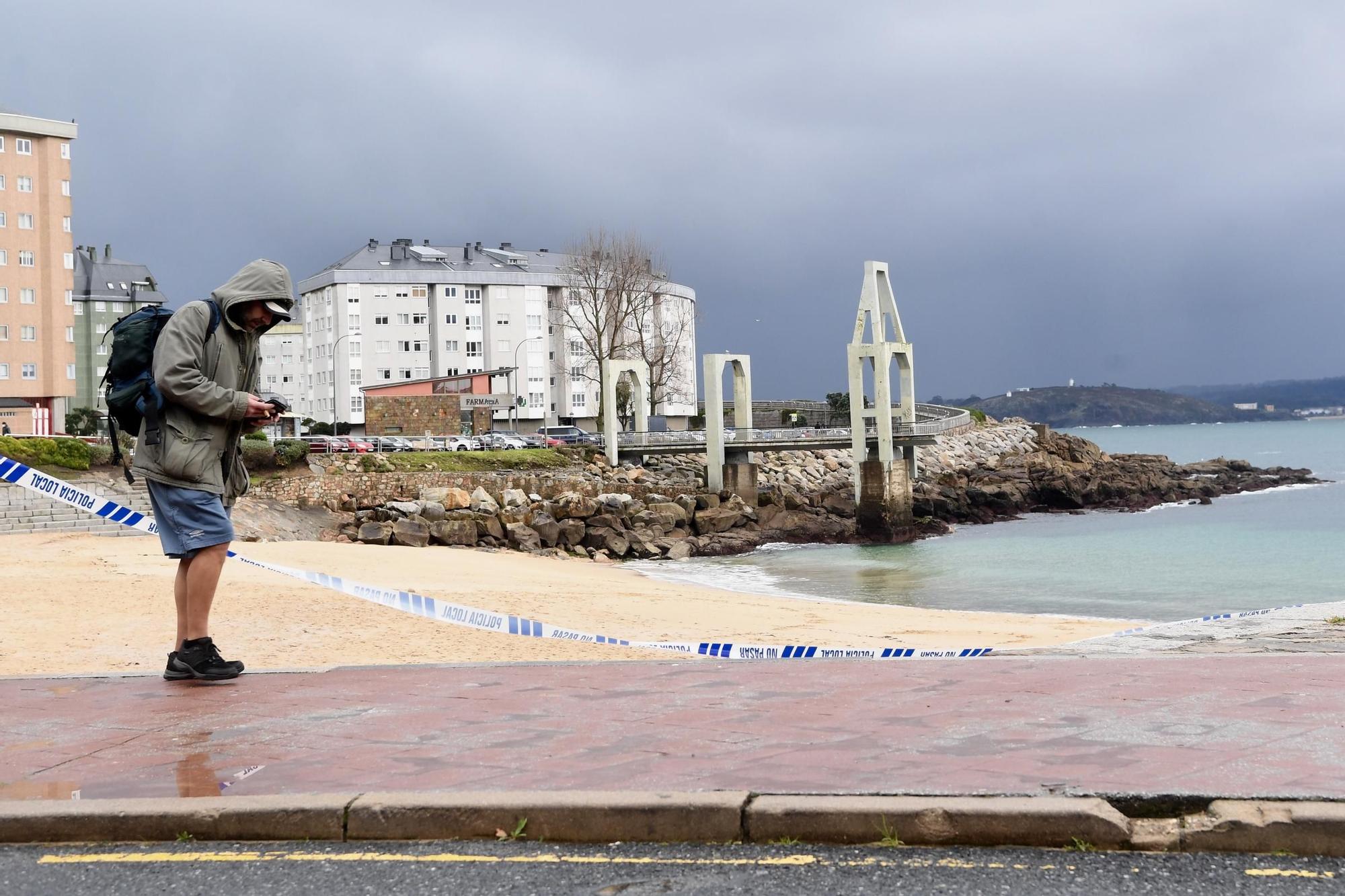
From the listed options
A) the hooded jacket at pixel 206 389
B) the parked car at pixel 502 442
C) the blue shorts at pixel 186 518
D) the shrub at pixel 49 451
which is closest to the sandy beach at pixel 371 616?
the blue shorts at pixel 186 518

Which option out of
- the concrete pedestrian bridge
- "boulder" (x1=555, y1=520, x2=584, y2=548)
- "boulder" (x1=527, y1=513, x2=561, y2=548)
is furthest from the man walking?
the concrete pedestrian bridge

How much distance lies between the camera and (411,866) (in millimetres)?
4098

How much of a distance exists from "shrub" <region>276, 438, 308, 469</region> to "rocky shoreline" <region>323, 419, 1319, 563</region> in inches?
104

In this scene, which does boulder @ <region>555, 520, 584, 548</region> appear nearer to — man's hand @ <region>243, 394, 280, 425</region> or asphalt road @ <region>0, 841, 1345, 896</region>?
man's hand @ <region>243, 394, 280, 425</region>

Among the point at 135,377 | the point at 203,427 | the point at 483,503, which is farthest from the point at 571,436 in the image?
the point at 135,377

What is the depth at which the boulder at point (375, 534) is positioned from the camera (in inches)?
1464

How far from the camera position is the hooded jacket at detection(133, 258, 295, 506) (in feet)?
22.5

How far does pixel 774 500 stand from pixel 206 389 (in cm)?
5009

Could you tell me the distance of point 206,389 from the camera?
687 centimetres

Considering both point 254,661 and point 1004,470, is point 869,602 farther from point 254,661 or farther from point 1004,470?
point 1004,470

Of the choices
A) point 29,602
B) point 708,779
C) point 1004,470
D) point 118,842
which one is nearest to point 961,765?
point 708,779

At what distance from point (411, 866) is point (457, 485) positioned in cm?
4505

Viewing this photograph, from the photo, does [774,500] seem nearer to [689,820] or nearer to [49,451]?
[49,451]

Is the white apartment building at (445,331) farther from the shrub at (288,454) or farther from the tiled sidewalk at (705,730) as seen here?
the tiled sidewalk at (705,730)
